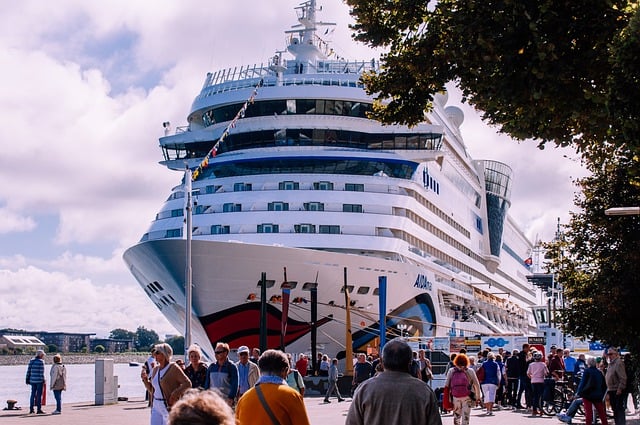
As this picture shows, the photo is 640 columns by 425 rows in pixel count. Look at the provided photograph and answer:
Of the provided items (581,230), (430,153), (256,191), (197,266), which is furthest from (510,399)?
(430,153)

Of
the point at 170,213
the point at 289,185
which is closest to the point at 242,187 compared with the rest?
the point at 289,185

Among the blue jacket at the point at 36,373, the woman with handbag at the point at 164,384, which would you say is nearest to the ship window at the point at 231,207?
the blue jacket at the point at 36,373

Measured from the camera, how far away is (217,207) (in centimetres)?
3428

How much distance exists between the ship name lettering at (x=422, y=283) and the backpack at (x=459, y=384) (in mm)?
22076

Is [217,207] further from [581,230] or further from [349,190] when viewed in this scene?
[581,230]

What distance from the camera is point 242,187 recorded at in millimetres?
34781

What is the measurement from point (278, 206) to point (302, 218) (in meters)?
1.07

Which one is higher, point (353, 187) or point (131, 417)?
point (353, 187)

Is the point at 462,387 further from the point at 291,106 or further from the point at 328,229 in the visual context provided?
the point at 291,106

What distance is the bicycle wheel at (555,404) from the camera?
68.2 ft

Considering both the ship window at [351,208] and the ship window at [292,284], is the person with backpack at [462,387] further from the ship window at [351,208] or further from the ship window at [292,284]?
the ship window at [351,208]

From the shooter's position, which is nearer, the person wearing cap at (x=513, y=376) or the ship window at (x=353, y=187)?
the person wearing cap at (x=513, y=376)

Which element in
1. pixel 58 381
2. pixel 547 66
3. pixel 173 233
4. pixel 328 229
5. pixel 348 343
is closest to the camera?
pixel 547 66

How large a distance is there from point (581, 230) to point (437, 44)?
873 centimetres
